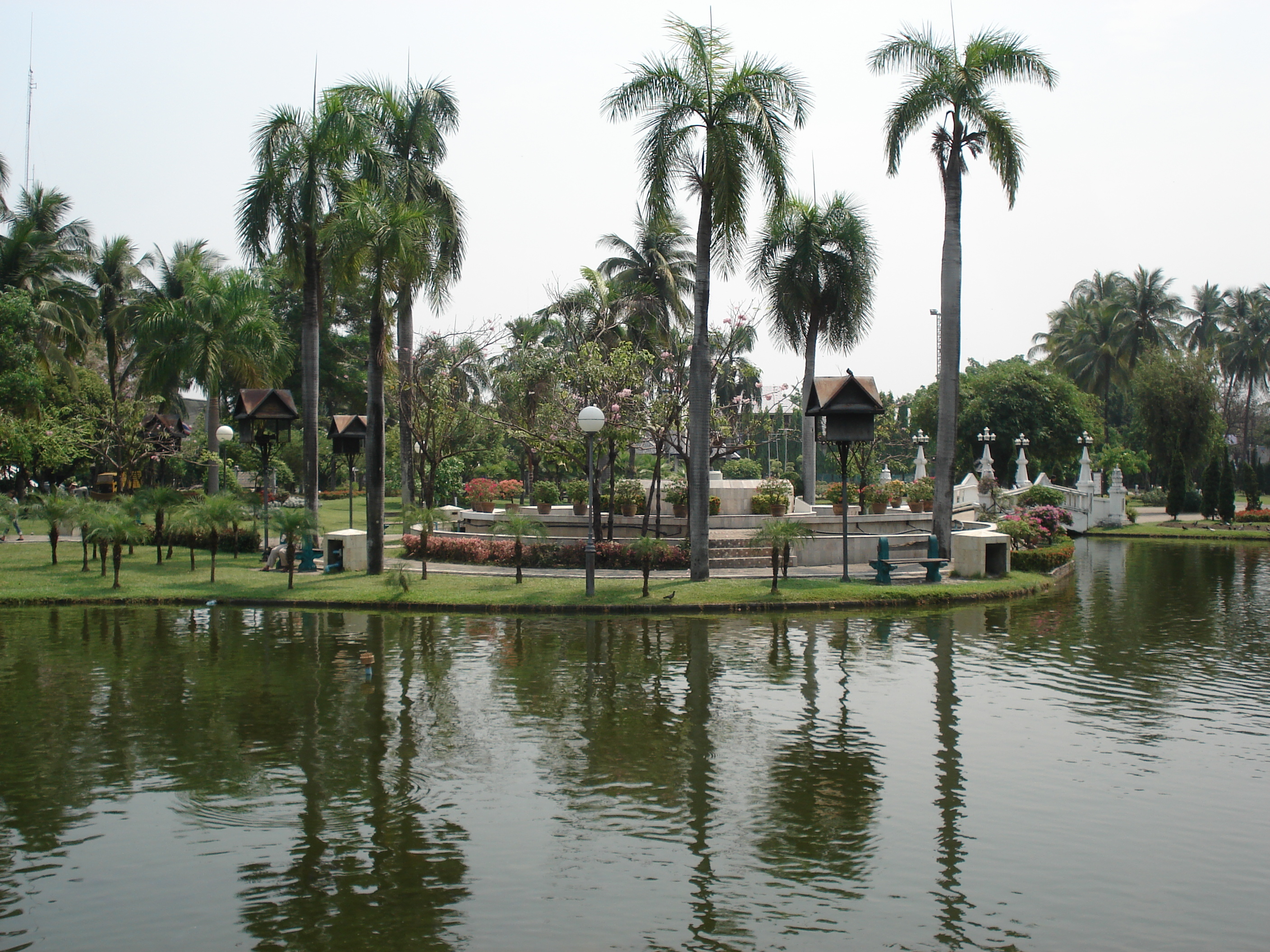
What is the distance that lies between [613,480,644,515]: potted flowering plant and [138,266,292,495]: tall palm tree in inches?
591

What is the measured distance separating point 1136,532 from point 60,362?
43.4m

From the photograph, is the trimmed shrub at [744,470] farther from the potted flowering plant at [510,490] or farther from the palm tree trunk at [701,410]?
the palm tree trunk at [701,410]

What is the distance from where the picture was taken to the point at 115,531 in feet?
67.6

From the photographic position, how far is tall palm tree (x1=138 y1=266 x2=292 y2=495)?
110ft

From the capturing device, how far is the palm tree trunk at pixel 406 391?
3155 centimetres

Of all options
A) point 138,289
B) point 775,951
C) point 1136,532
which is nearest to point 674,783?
point 775,951

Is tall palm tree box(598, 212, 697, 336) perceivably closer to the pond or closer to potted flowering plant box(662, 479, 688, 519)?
potted flowering plant box(662, 479, 688, 519)

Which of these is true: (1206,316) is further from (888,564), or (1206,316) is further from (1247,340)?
(888,564)

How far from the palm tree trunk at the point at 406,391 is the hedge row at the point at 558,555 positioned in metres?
5.67

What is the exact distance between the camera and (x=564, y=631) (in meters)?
Result: 16.2

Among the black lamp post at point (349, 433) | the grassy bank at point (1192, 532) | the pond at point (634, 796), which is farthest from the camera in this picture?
the grassy bank at point (1192, 532)

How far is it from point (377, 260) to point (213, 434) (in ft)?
62.2

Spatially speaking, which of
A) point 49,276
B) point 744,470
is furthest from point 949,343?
point 744,470

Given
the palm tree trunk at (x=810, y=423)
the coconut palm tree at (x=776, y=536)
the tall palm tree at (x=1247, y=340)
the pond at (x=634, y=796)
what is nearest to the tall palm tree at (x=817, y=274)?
the palm tree trunk at (x=810, y=423)
